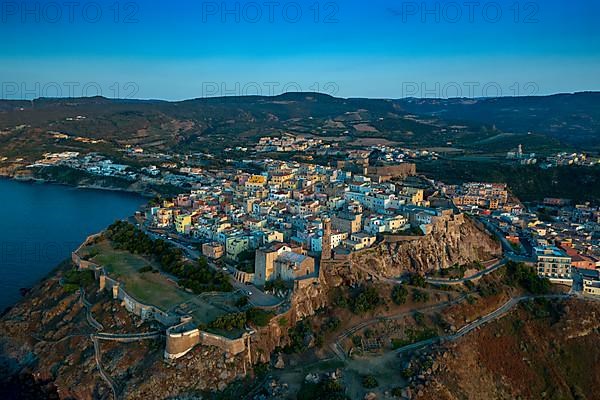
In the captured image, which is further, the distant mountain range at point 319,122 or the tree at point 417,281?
the distant mountain range at point 319,122

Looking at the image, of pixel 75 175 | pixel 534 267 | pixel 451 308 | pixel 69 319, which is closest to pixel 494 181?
pixel 534 267

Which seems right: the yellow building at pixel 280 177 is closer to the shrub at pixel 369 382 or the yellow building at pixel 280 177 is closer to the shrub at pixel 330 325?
the shrub at pixel 330 325

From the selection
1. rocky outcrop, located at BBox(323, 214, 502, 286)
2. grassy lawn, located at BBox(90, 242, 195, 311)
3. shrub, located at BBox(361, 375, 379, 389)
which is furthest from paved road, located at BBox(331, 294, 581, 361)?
grassy lawn, located at BBox(90, 242, 195, 311)

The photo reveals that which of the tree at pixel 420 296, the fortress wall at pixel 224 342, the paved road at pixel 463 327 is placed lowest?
the paved road at pixel 463 327

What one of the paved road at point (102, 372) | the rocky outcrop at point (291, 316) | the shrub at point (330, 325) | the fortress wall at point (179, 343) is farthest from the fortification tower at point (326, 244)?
the paved road at point (102, 372)

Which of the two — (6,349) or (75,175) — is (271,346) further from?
(75,175)

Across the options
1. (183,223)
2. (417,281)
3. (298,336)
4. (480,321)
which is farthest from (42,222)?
(480,321)

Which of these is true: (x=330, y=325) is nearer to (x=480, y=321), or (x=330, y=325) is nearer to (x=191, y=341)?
(x=191, y=341)
